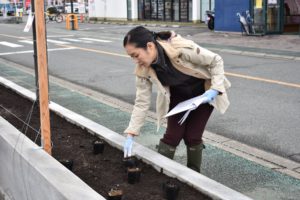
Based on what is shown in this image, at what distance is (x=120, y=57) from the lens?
1464 cm

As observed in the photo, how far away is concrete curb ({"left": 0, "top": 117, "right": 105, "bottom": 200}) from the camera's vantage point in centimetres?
312

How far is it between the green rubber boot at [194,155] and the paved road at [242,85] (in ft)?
5.35

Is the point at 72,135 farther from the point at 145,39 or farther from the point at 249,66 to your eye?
the point at 249,66

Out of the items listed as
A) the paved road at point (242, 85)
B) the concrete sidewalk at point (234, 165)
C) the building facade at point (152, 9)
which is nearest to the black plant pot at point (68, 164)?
the concrete sidewalk at point (234, 165)

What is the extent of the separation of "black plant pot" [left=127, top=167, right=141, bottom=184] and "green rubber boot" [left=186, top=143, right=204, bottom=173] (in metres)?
0.51

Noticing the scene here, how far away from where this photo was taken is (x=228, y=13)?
21266mm

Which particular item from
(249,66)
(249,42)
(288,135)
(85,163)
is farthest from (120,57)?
(85,163)

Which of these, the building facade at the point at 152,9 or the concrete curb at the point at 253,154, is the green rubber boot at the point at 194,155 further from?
the building facade at the point at 152,9

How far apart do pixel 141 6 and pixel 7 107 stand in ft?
101

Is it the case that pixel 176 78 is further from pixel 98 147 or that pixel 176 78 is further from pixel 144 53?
pixel 98 147

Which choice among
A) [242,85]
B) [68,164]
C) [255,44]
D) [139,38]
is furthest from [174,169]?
[255,44]

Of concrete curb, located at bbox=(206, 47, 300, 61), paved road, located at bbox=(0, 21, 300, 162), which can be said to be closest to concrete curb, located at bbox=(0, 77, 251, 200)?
paved road, located at bbox=(0, 21, 300, 162)

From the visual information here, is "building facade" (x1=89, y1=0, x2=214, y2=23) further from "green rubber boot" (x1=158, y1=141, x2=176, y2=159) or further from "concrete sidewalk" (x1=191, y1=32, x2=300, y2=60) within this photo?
"green rubber boot" (x1=158, y1=141, x2=176, y2=159)

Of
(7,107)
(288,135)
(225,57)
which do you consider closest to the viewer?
(288,135)
